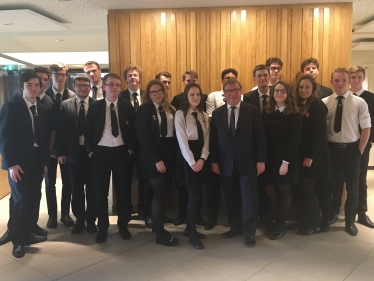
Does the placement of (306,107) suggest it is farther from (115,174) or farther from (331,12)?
(115,174)

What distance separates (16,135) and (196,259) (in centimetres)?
210

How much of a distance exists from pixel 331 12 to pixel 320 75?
84 cm

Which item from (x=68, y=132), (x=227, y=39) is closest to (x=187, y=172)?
(x=68, y=132)

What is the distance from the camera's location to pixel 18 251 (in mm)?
3391

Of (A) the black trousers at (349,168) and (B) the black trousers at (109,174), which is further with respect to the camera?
(A) the black trousers at (349,168)

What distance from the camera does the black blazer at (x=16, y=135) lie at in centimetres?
333

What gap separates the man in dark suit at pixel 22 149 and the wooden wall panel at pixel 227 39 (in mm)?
1615

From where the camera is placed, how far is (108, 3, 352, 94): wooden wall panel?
4688mm

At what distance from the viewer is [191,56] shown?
191 inches

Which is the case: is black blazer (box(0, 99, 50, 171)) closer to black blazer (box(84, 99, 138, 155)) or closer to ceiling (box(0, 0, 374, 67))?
black blazer (box(84, 99, 138, 155))

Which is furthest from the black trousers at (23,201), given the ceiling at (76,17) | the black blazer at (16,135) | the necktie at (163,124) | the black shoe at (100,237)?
the ceiling at (76,17)

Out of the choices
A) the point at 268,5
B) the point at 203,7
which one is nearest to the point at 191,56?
the point at 203,7

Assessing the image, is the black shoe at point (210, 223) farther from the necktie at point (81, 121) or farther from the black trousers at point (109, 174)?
the necktie at point (81, 121)

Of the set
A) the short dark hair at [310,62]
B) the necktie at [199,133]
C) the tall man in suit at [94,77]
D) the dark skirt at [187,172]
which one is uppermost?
the short dark hair at [310,62]
